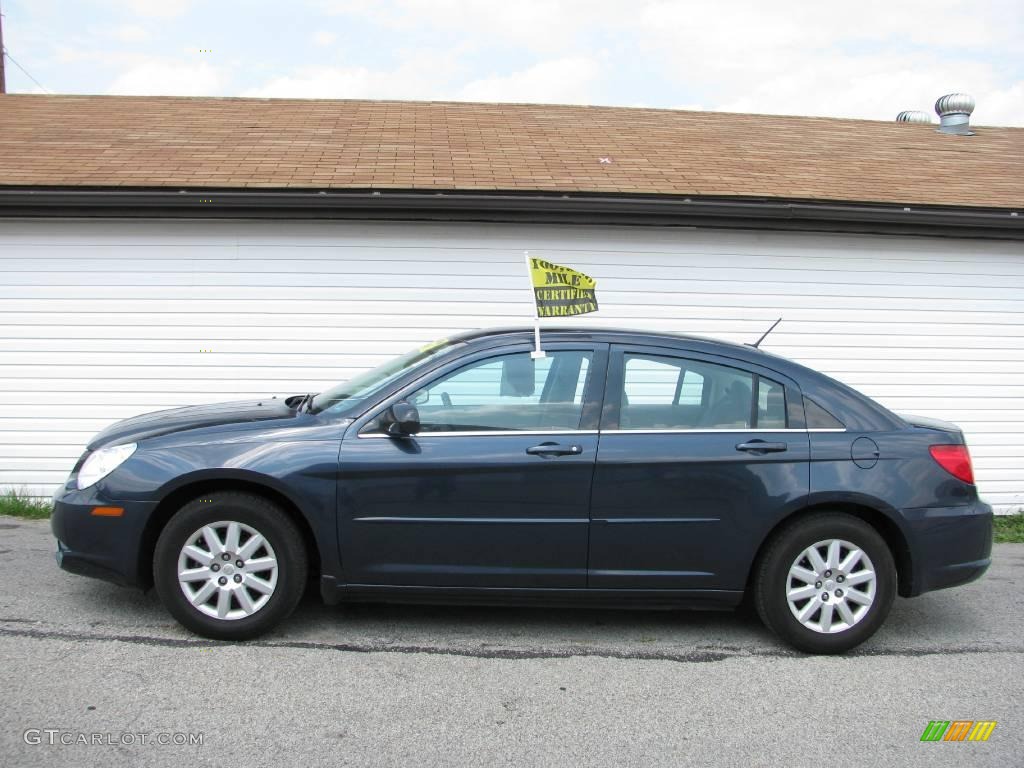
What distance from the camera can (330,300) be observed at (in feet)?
24.7

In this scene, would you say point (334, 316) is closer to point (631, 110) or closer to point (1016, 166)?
point (631, 110)

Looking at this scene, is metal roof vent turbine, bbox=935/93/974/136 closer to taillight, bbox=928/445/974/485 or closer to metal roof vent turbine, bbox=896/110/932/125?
metal roof vent turbine, bbox=896/110/932/125

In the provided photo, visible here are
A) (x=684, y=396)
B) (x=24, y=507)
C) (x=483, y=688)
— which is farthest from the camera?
(x=24, y=507)

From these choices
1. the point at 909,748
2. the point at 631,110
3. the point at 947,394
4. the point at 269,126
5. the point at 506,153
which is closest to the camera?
the point at 909,748

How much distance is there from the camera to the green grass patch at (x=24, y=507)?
7.09 m

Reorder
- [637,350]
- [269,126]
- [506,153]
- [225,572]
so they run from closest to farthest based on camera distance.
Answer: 1. [225,572]
2. [637,350]
3. [506,153]
4. [269,126]

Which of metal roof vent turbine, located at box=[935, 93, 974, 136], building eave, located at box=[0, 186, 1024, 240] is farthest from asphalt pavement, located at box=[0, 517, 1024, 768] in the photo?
metal roof vent turbine, located at box=[935, 93, 974, 136]

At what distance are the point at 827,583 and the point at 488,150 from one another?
598 cm

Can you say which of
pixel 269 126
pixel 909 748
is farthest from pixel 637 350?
pixel 269 126

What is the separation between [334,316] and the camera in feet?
24.8

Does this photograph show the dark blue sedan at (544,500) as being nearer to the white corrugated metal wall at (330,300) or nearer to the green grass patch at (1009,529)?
the white corrugated metal wall at (330,300)

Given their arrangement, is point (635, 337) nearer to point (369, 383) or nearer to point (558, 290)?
point (558, 290)

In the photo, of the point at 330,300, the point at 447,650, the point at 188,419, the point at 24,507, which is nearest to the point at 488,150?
the point at 330,300

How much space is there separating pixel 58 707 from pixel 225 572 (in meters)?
0.94
